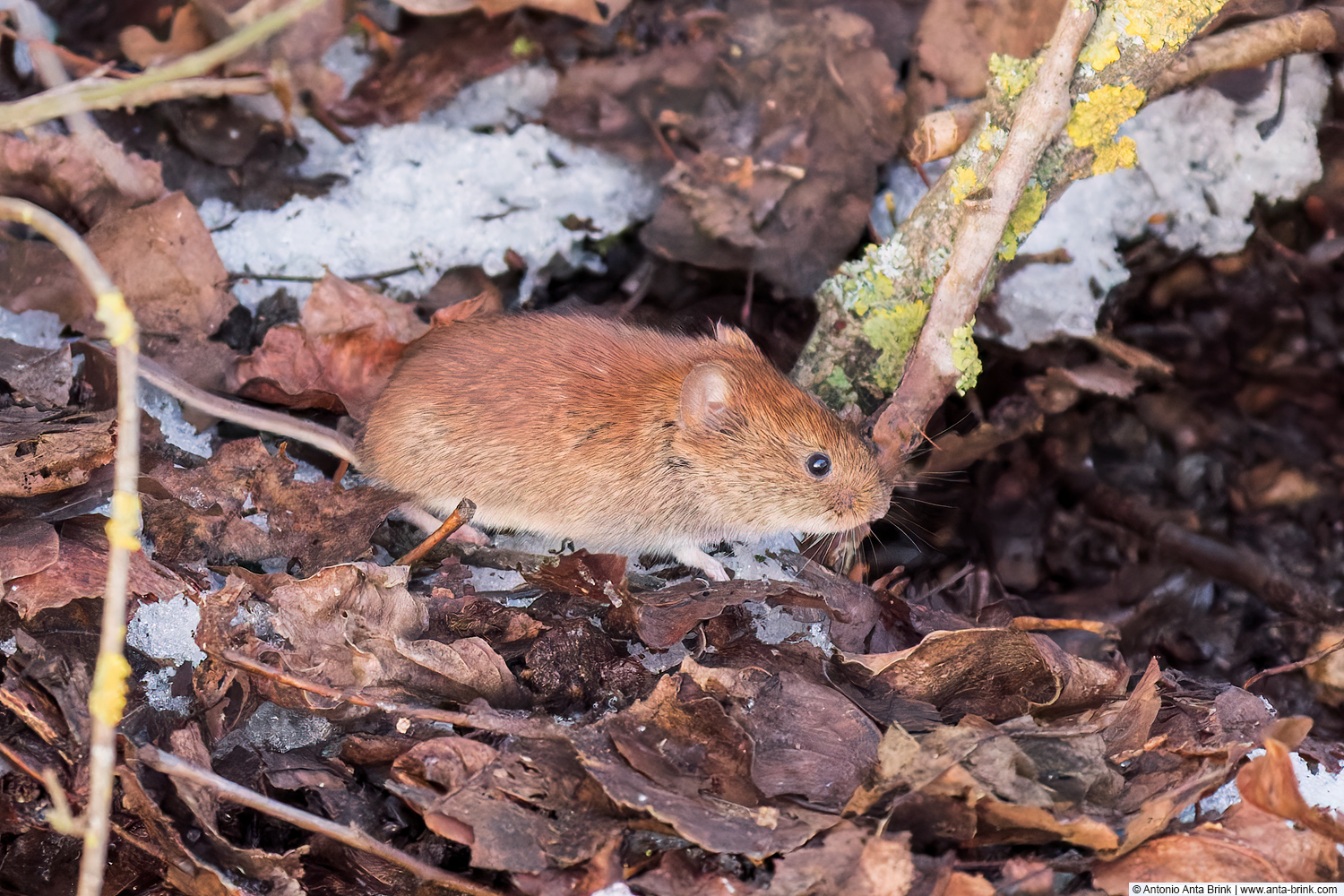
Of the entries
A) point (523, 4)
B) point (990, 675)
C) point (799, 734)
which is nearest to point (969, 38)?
point (523, 4)

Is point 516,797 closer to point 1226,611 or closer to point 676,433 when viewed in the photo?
point 676,433

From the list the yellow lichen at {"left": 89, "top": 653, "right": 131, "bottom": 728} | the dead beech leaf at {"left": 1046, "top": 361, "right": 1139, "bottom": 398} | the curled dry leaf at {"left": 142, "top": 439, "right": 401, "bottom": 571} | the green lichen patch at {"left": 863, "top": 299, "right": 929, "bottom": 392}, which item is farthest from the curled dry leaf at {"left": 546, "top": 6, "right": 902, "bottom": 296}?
the yellow lichen at {"left": 89, "top": 653, "right": 131, "bottom": 728}

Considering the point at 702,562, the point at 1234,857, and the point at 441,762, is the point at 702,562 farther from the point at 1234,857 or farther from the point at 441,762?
the point at 1234,857

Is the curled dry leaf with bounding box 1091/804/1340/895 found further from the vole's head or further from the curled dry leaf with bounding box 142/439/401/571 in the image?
the curled dry leaf with bounding box 142/439/401/571

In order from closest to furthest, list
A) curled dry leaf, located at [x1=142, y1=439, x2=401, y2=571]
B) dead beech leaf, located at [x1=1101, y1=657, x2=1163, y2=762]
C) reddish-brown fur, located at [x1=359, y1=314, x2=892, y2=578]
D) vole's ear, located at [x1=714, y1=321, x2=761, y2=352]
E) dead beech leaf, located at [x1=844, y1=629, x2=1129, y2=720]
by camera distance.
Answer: dead beech leaf, located at [x1=1101, y1=657, x2=1163, y2=762], dead beech leaf, located at [x1=844, y1=629, x2=1129, y2=720], curled dry leaf, located at [x1=142, y1=439, x2=401, y2=571], reddish-brown fur, located at [x1=359, y1=314, x2=892, y2=578], vole's ear, located at [x1=714, y1=321, x2=761, y2=352]

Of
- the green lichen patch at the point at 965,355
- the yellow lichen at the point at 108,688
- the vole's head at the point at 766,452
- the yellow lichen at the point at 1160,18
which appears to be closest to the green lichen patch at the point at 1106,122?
the yellow lichen at the point at 1160,18

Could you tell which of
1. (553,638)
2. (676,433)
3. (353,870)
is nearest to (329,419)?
(676,433)
